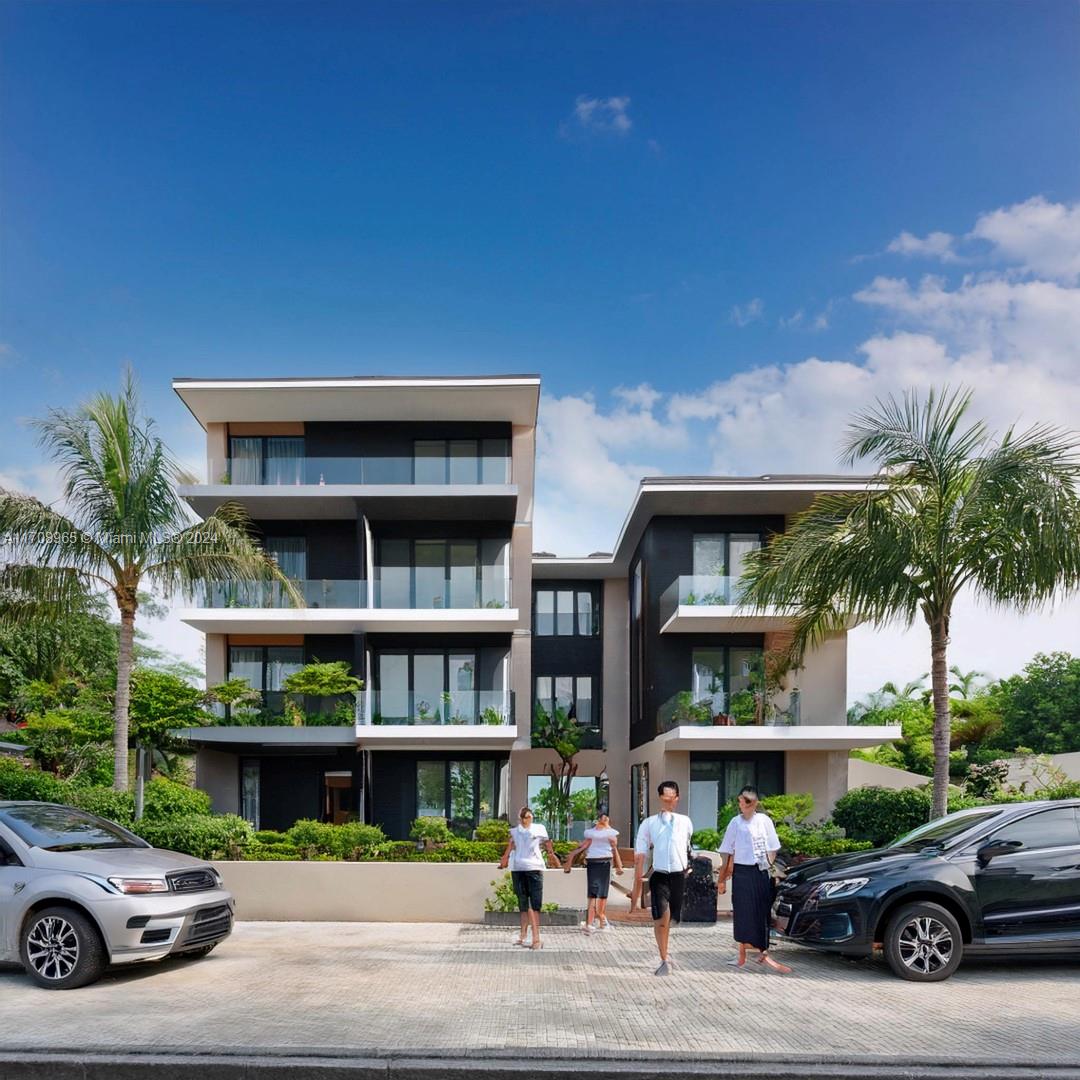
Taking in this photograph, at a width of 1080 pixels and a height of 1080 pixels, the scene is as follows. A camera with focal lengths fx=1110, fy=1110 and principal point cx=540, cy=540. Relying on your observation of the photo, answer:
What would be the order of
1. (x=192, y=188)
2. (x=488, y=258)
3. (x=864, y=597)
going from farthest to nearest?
(x=488, y=258) < (x=192, y=188) < (x=864, y=597)

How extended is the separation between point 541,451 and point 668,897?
71.8 feet

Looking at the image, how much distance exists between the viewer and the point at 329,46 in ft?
56.7

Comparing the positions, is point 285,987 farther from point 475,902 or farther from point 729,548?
point 729,548

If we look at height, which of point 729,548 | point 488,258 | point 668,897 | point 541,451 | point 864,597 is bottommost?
point 668,897

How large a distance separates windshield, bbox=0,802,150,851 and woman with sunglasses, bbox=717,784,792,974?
6.48m

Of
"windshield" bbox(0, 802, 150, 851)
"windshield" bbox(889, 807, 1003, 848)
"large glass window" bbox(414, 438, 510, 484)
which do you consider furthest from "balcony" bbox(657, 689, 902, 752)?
"windshield" bbox(0, 802, 150, 851)

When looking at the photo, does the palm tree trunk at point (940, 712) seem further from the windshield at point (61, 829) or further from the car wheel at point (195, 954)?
the windshield at point (61, 829)

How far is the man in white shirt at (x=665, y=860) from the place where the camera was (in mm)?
11023

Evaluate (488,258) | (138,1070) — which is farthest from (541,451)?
(138,1070)

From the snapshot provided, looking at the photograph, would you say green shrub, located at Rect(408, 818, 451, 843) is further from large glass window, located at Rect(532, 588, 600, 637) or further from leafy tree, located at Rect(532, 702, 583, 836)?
large glass window, located at Rect(532, 588, 600, 637)

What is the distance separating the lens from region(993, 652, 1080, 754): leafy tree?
42925mm

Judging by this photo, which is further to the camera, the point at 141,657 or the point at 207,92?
the point at 141,657

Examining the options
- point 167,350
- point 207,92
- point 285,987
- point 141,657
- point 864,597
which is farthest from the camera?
point 141,657

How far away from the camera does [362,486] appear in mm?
25766
